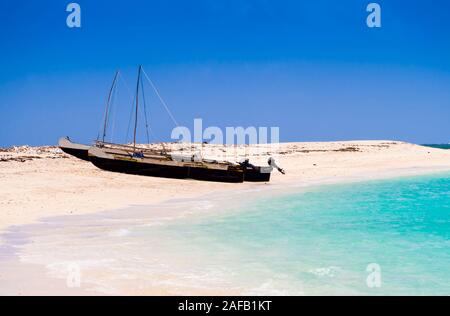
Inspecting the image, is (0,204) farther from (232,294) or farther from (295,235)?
(232,294)

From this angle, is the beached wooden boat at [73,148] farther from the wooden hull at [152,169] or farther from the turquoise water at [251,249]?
the turquoise water at [251,249]

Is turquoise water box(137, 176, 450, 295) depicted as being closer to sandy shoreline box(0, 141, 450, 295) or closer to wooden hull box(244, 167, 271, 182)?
sandy shoreline box(0, 141, 450, 295)

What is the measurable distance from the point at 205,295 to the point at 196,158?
22.3 m

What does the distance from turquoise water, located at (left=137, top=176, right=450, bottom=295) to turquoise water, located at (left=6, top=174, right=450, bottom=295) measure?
0.03 metres

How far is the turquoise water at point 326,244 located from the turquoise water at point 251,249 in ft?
0.09

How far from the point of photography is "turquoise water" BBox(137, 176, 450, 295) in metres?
9.23

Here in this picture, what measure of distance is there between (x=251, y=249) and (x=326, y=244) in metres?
2.27

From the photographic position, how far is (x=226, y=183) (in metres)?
30.3

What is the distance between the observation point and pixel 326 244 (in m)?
12.8

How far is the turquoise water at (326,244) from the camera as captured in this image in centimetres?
923

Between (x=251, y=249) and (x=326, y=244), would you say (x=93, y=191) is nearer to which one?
(x=251, y=249)

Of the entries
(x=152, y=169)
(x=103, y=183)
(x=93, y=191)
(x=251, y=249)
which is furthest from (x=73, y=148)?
(x=251, y=249)

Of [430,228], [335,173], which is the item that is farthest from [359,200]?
[335,173]

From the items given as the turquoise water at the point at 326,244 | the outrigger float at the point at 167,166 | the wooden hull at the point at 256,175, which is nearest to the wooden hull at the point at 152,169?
the outrigger float at the point at 167,166
